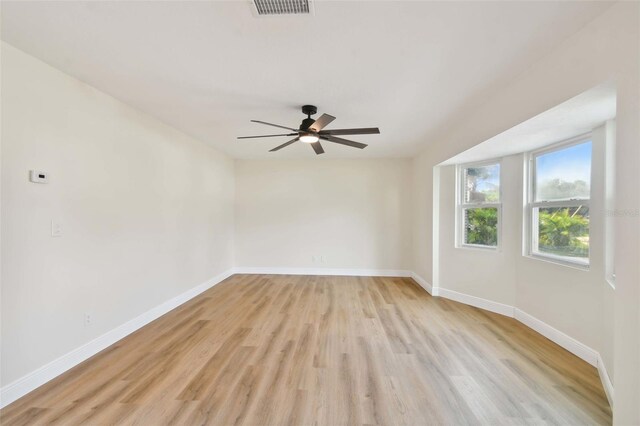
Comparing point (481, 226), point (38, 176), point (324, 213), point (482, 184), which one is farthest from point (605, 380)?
point (38, 176)

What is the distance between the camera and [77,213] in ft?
7.20

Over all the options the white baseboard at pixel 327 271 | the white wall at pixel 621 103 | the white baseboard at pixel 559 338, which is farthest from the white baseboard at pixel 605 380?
the white baseboard at pixel 327 271

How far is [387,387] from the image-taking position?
1.91 meters

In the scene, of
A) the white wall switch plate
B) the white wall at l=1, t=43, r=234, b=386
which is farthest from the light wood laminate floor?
the white wall switch plate

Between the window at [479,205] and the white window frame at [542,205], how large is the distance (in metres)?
0.38

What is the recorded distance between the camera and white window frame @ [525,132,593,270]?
238 cm

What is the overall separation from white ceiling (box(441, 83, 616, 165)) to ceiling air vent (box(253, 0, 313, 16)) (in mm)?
1748

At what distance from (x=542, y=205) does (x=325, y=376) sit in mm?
2927

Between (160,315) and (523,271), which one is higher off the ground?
(523,271)

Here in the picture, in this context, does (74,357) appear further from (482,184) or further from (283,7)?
(482,184)

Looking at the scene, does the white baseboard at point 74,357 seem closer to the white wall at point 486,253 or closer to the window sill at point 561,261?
the white wall at point 486,253

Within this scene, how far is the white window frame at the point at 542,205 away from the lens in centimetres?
238

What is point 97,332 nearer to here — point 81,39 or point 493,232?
point 81,39

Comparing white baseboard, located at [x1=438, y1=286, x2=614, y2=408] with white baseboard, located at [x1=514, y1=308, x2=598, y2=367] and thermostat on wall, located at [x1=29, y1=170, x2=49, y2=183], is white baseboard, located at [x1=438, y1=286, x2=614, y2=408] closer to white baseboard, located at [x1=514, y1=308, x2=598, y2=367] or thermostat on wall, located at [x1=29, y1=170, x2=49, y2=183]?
white baseboard, located at [x1=514, y1=308, x2=598, y2=367]
